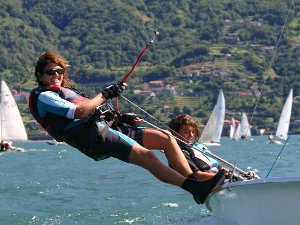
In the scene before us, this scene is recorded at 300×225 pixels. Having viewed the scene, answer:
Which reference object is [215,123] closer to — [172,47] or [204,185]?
[204,185]

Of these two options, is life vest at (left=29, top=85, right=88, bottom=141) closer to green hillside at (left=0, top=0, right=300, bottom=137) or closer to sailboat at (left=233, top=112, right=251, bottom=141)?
sailboat at (left=233, top=112, right=251, bottom=141)

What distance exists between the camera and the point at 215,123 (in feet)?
205

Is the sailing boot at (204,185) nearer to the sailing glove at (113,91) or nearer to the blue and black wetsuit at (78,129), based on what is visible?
the blue and black wetsuit at (78,129)

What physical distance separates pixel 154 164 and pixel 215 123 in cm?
5364

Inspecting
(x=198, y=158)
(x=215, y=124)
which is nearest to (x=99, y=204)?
(x=198, y=158)

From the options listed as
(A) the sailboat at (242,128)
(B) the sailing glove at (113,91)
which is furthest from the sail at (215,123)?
(B) the sailing glove at (113,91)

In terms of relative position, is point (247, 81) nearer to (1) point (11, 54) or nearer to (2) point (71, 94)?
(1) point (11, 54)

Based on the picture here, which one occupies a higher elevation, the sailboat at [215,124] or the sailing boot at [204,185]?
the sailing boot at [204,185]

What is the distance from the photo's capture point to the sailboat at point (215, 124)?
62125 mm

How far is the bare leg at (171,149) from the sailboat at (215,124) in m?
52.1

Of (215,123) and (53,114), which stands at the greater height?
(53,114)

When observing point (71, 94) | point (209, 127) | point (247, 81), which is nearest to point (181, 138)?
point (71, 94)

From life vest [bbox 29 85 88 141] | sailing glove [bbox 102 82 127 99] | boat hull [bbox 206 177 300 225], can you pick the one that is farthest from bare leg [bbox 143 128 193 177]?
life vest [bbox 29 85 88 141]

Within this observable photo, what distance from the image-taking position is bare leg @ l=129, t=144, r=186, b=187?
9.05 metres
